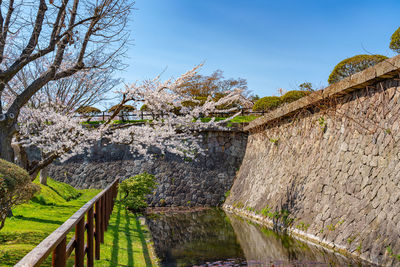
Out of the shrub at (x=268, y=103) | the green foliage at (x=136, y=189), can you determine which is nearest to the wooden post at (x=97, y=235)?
the green foliage at (x=136, y=189)

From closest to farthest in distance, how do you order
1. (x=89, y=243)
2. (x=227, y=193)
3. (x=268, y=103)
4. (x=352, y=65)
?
(x=89, y=243), (x=352, y=65), (x=227, y=193), (x=268, y=103)

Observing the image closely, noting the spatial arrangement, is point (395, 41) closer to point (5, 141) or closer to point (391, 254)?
point (391, 254)

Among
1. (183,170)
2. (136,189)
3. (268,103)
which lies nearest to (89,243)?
(136,189)

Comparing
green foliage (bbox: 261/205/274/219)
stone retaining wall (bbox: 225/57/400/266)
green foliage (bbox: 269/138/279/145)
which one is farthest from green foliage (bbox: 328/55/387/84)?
green foliage (bbox: 261/205/274/219)

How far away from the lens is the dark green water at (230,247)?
657 cm

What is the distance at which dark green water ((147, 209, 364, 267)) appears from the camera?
6.57 m

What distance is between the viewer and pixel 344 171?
7.88 m

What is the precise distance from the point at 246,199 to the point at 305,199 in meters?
5.57

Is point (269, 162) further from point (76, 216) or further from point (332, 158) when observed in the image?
point (76, 216)

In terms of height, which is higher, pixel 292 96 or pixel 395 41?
pixel 395 41

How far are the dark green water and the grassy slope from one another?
0.57m

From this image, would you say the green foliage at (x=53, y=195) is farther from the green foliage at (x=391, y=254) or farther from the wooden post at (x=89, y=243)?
the green foliage at (x=391, y=254)

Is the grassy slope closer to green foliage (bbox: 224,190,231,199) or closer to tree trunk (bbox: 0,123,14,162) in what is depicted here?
tree trunk (bbox: 0,123,14,162)

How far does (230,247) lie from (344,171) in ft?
10.0
